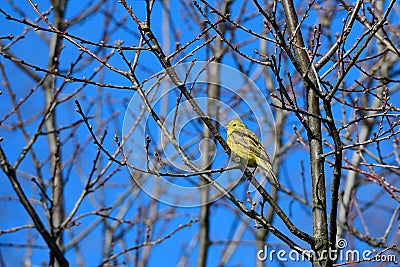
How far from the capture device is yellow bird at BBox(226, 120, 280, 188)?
372cm

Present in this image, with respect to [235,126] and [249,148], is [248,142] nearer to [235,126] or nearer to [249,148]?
[249,148]

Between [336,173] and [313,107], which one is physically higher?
[313,107]

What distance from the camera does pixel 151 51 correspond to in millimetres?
2902

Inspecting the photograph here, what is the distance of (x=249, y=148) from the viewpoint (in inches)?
147

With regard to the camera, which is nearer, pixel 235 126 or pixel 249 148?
pixel 249 148

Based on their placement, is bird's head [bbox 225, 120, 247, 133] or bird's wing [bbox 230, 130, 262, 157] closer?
bird's wing [bbox 230, 130, 262, 157]

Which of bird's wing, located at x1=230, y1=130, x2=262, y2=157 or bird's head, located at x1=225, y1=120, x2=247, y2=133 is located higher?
bird's head, located at x1=225, y1=120, x2=247, y2=133

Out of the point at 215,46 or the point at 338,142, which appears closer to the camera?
the point at 338,142

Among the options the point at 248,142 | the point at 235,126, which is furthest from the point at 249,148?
the point at 235,126

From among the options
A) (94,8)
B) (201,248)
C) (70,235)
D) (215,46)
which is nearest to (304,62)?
(201,248)

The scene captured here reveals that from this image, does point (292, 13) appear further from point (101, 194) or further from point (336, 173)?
point (101, 194)

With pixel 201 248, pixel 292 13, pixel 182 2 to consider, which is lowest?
pixel 201 248

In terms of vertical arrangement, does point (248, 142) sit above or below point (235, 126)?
below

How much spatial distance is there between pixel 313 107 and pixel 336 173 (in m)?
0.49
